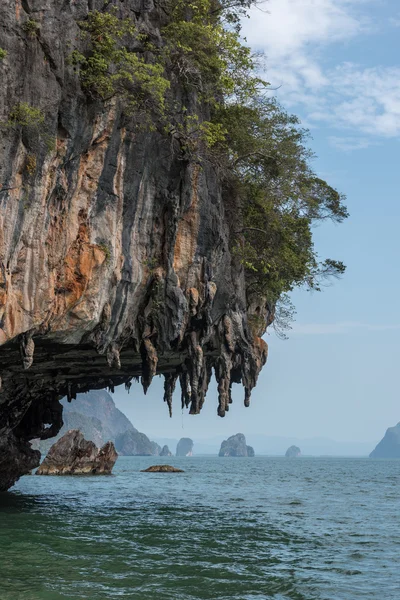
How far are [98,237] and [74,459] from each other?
52.9 m

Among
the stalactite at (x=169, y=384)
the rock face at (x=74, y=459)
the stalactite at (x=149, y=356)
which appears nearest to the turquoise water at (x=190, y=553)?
the stalactite at (x=169, y=384)

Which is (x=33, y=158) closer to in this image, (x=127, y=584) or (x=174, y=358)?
(x=127, y=584)

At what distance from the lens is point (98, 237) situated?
69.3 feet

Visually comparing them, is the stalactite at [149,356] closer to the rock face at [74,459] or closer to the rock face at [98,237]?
the rock face at [98,237]

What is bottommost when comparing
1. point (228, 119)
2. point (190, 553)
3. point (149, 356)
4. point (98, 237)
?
point (190, 553)

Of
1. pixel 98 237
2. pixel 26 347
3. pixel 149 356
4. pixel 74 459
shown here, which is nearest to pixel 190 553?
pixel 26 347

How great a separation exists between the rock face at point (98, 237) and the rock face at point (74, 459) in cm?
4041

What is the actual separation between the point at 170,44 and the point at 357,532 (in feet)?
63.2

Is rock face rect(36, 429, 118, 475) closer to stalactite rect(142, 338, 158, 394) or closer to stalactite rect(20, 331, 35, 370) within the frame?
stalactite rect(142, 338, 158, 394)

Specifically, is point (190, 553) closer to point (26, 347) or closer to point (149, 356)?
point (26, 347)

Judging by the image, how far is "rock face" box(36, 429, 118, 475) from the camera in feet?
230

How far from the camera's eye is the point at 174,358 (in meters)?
29.9

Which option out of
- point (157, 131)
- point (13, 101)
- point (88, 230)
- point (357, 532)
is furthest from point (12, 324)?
point (357, 532)

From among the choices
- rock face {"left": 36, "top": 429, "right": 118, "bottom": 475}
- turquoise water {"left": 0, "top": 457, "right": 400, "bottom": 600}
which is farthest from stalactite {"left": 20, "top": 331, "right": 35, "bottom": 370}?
rock face {"left": 36, "top": 429, "right": 118, "bottom": 475}
